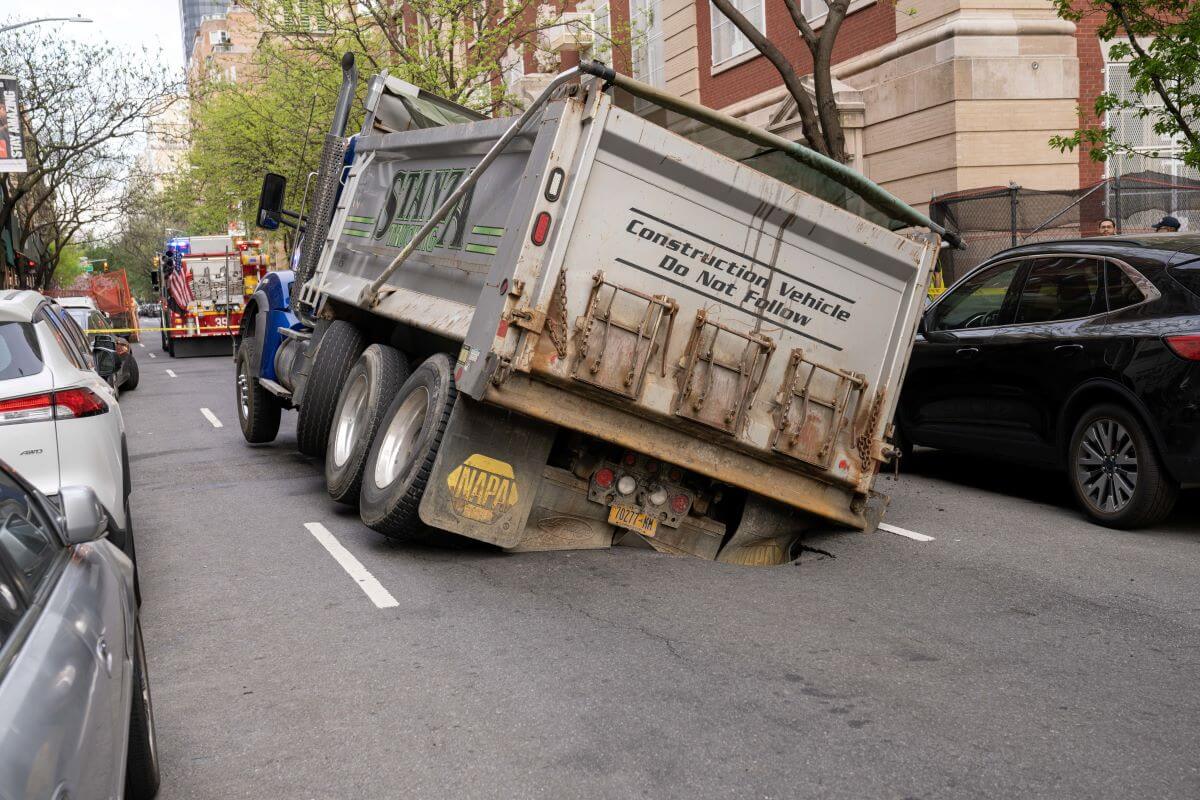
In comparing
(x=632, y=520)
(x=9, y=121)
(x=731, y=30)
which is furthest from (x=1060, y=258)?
(x=9, y=121)

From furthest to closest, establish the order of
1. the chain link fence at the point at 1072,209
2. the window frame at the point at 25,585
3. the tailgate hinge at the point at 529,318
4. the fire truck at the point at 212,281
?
the fire truck at the point at 212,281 < the chain link fence at the point at 1072,209 < the tailgate hinge at the point at 529,318 < the window frame at the point at 25,585

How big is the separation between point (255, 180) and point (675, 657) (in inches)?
1449

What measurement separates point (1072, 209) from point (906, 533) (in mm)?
9498

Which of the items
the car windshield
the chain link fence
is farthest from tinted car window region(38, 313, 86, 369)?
the car windshield

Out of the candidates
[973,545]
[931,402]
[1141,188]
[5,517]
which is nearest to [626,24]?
[1141,188]

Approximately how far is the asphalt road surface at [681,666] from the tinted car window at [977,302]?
168 cm

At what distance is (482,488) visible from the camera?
6930 mm

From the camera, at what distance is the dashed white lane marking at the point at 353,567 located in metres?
6.55

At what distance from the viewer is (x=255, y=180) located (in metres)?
39.6

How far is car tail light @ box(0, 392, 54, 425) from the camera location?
605cm

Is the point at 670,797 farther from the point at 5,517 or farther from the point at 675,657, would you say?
the point at 5,517

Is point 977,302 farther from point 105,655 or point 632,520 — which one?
point 105,655

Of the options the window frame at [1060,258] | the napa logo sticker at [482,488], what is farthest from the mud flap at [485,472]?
the window frame at [1060,258]

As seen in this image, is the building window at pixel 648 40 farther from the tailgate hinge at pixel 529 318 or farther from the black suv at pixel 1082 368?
the tailgate hinge at pixel 529 318
